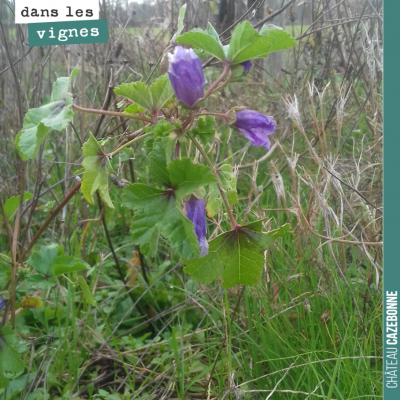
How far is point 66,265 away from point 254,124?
1.82 ft

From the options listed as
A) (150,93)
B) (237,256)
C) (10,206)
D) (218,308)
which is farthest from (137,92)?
(218,308)

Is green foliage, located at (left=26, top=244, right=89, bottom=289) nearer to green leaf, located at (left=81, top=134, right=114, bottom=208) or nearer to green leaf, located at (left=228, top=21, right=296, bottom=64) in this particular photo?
green leaf, located at (left=81, top=134, right=114, bottom=208)

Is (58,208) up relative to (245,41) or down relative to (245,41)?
down

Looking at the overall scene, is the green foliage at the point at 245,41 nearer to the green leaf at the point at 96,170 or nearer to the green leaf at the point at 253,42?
the green leaf at the point at 253,42

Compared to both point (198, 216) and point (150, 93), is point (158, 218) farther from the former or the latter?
point (150, 93)

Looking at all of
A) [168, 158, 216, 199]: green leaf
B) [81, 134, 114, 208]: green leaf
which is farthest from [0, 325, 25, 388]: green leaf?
[168, 158, 216, 199]: green leaf

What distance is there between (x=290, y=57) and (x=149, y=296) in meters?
1.70

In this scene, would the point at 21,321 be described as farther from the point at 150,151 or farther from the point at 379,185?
the point at 379,185

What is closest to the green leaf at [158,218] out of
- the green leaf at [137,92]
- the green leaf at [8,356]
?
the green leaf at [137,92]

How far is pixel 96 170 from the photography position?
71 cm

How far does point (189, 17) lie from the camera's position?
5.46ft

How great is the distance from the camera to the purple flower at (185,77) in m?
0.60

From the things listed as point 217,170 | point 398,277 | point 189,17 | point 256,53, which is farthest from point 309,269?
point 189,17

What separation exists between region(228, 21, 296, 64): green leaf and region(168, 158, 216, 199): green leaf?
0.19m
